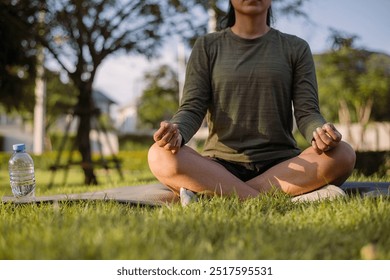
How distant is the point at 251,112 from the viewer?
306 cm

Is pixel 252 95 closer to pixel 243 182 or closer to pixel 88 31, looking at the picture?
pixel 243 182

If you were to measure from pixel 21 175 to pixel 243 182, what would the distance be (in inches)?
86.4

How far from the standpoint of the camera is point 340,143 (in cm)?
269

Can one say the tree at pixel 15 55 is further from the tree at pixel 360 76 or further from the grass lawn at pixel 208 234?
the tree at pixel 360 76

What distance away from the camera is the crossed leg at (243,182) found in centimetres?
270

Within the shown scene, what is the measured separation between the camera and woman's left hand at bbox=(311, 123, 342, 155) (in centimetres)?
248

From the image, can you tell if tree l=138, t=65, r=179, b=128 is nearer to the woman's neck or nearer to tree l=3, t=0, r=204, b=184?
tree l=3, t=0, r=204, b=184

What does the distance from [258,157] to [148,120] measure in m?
38.6

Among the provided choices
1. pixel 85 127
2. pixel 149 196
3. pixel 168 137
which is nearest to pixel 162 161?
pixel 168 137

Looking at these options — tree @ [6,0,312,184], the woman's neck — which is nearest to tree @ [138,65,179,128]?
tree @ [6,0,312,184]

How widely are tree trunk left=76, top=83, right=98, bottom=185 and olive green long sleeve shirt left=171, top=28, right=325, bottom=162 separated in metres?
4.71

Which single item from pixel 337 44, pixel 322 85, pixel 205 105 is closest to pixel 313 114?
pixel 205 105
